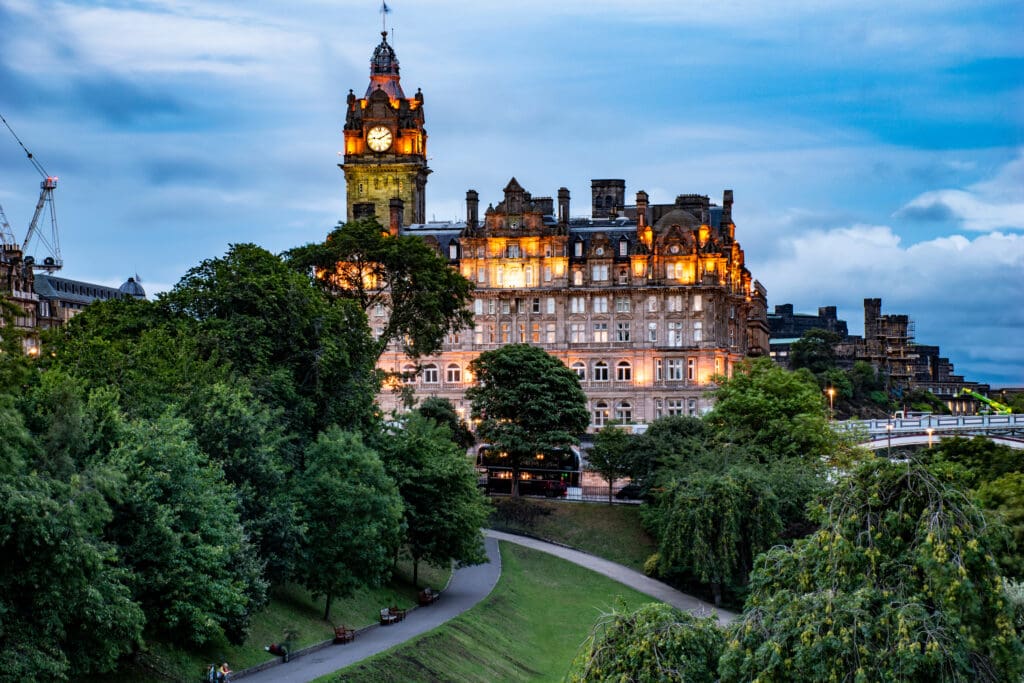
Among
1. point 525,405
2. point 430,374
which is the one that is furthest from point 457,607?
point 430,374

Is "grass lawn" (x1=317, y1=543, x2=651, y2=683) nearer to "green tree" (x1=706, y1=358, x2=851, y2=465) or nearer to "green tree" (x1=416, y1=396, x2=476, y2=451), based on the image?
"green tree" (x1=706, y1=358, x2=851, y2=465)

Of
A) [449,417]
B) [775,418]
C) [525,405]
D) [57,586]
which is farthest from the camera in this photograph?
[449,417]

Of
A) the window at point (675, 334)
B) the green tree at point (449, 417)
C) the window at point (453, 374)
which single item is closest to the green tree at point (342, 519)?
the green tree at point (449, 417)

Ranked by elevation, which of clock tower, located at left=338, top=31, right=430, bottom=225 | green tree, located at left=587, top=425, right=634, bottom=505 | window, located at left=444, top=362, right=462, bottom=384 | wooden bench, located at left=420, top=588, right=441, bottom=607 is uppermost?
clock tower, located at left=338, top=31, right=430, bottom=225

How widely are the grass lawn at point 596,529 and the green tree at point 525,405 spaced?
473cm

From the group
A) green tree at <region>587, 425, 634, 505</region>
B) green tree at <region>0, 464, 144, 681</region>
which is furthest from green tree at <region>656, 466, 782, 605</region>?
green tree at <region>0, 464, 144, 681</region>

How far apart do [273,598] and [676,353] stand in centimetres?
7689

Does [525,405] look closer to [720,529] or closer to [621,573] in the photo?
[621,573]

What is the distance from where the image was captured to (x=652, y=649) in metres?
33.1

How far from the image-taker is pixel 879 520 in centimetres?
3247

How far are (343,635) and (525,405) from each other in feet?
150

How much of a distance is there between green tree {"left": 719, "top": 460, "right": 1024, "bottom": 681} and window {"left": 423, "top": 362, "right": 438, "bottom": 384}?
10240 cm

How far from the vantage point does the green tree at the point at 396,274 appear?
93.6m

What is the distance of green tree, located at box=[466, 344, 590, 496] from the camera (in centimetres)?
10119
